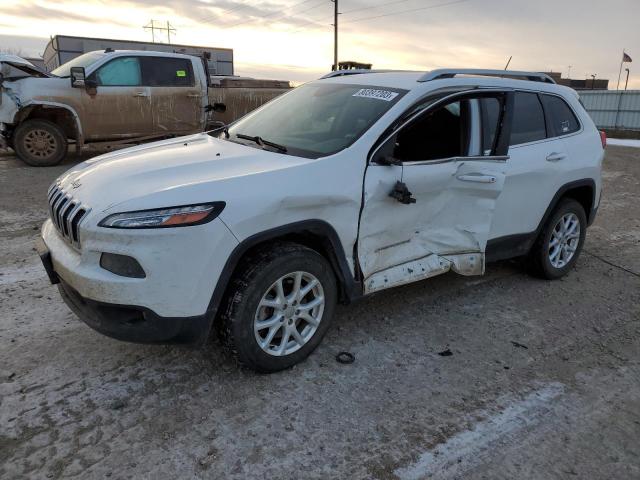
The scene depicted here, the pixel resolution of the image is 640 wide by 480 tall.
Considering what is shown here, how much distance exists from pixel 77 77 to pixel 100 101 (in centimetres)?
58

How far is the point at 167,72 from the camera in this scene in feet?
31.5

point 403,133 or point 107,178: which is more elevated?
point 403,133

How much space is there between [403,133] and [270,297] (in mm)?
1429

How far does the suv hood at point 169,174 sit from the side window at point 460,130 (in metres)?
1.12

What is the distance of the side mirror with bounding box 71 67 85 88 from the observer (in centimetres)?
833

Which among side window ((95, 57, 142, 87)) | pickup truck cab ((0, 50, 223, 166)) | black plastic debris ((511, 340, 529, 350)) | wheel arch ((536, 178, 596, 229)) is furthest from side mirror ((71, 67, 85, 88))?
black plastic debris ((511, 340, 529, 350))

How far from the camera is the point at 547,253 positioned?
15.1 ft

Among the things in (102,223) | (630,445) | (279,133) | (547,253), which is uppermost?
(279,133)

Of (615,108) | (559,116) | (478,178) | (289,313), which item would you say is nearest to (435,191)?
(478,178)

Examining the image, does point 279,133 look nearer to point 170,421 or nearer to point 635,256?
point 170,421

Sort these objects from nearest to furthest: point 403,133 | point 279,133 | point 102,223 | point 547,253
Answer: point 102,223, point 403,133, point 279,133, point 547,253

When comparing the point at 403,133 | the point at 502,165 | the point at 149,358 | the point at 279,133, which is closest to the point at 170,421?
the point at 149,358

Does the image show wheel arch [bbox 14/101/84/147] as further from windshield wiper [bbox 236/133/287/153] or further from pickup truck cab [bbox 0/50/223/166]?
windshield wiper [bbox 236/133/287/153]

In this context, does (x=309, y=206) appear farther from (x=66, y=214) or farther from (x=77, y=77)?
(x=77, y=77)
